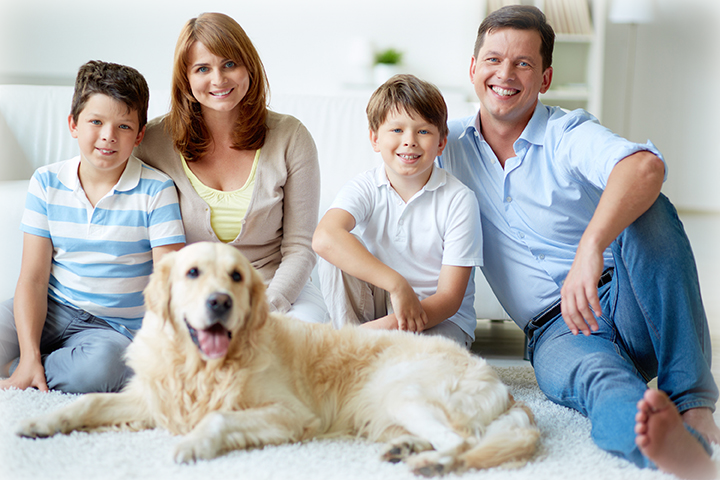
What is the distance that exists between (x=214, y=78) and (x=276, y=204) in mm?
449

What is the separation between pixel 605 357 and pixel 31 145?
3025 millimetres

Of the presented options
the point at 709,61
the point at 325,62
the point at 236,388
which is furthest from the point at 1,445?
the point at 709,61

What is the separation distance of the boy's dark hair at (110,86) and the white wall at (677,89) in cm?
582

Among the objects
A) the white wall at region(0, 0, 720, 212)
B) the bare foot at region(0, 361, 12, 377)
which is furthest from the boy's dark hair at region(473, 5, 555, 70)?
the white wall at region(0, 0, 720, 212)

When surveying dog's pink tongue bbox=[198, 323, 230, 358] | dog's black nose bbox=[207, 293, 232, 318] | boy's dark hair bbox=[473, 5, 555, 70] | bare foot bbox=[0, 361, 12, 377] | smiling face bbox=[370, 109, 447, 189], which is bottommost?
bare foot bbox=[0, 361, 12, 377]

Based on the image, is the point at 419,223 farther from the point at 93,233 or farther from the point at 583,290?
the point at 93,233

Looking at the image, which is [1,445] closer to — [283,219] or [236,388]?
[236,388]

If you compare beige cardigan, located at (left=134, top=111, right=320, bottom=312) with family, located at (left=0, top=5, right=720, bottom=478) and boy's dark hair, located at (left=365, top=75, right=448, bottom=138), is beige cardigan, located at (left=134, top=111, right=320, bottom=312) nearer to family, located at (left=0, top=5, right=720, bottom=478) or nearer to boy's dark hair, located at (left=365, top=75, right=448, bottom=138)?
family, located at (left=0, top=5, right=720, bottom=478)

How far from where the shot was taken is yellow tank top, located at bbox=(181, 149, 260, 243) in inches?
74.4

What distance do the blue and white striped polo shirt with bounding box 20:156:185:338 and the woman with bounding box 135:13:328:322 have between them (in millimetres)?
125

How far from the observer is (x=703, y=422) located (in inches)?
53.5

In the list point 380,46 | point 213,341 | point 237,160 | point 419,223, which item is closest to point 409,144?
point 419,223

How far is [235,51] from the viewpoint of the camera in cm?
181

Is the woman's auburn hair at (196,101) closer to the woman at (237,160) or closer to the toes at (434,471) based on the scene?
the woman at (237,160)
